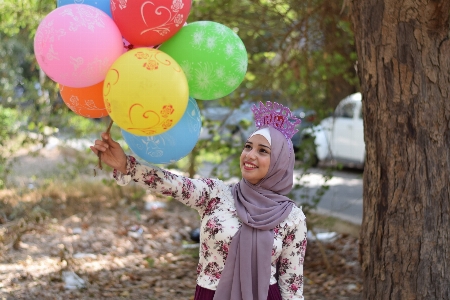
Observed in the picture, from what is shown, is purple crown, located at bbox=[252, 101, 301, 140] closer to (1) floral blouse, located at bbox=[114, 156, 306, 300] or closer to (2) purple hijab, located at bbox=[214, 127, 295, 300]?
(2) purple hijab, located at bbox=[214, 127, 295, 300]

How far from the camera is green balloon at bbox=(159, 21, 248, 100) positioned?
2.66 m

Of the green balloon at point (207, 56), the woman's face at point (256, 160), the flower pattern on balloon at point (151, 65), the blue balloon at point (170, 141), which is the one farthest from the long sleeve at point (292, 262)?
the flower pattern on balloon at point (151, 65)

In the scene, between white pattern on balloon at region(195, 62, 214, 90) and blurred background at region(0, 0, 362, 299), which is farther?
blurred background at region(0, 0, 362, 299)

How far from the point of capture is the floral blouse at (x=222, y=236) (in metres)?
2.86

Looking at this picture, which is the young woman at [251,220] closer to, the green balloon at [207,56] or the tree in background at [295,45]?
the green balloon at [207,56]

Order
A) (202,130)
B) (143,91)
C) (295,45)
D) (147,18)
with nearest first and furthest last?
1. (143,91)
2. (147,18)
3. (295,45)
4. (202,130)

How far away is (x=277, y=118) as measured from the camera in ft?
9.80

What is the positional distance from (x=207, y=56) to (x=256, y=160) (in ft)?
1.78

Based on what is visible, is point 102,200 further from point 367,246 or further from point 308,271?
point 367,246

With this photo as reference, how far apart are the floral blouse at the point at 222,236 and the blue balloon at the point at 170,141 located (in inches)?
4.1

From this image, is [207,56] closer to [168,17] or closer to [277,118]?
[168,17]

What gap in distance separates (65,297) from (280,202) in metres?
2.70

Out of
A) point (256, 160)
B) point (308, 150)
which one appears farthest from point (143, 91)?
point (308, 150)

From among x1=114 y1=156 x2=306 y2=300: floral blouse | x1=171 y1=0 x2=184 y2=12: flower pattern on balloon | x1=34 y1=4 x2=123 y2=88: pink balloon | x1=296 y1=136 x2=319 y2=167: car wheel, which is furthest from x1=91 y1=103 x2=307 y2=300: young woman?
x1=296 y1=136 x2=319 y2=167: car wheel
